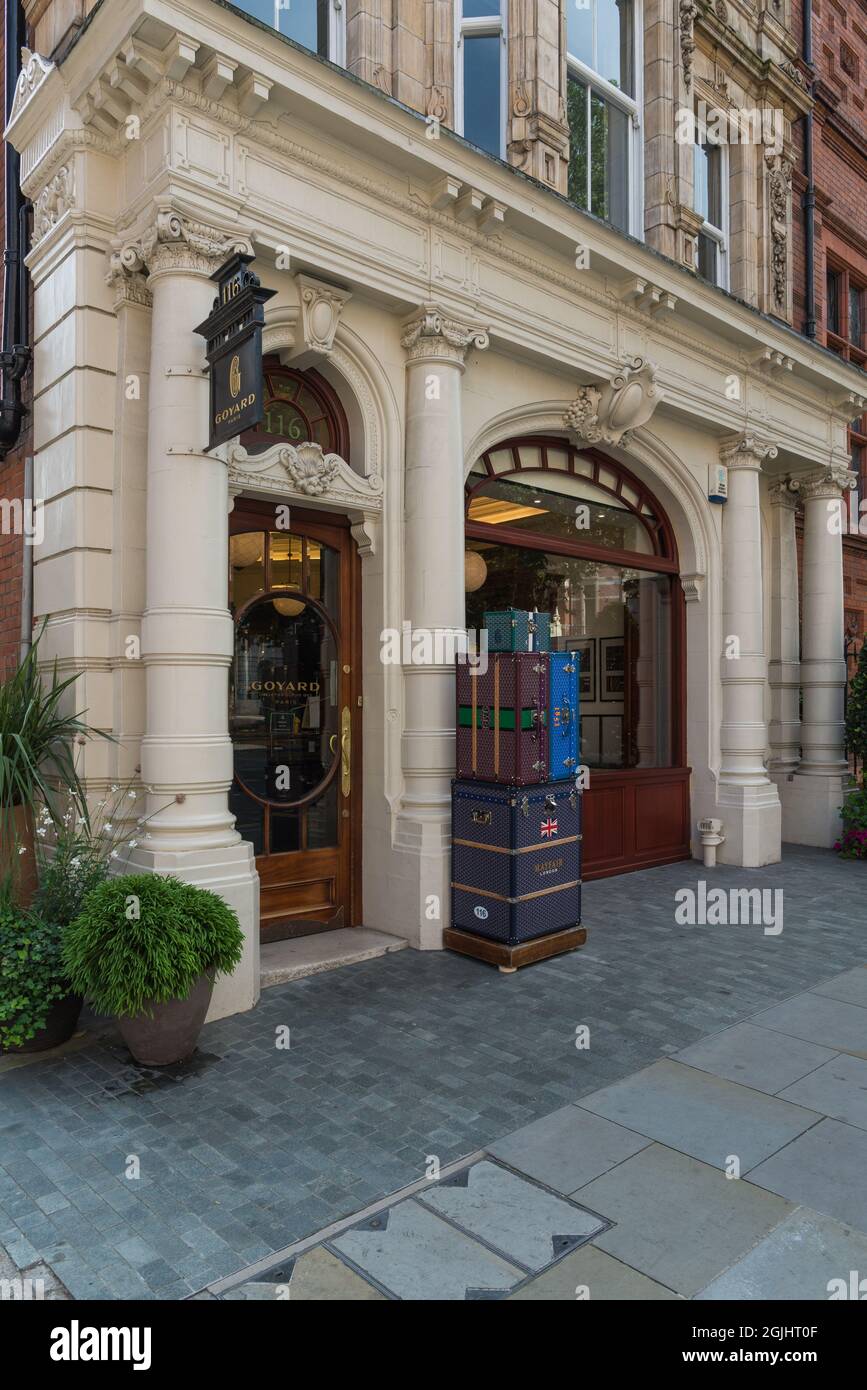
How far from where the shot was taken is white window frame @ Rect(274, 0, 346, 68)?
22.5ft

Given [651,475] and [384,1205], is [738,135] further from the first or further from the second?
[384,1205]

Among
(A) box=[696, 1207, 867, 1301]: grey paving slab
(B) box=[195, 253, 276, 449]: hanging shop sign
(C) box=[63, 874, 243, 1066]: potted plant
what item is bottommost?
(A) box=[696, 1207, 867, 1301]: grey paving slab

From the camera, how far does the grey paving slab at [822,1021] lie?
4969mm

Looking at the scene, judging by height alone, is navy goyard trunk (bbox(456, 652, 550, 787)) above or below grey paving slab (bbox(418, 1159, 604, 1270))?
above

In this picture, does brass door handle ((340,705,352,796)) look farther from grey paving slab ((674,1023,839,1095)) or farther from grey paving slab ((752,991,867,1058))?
grey paving slab ((752,991,867,1058))

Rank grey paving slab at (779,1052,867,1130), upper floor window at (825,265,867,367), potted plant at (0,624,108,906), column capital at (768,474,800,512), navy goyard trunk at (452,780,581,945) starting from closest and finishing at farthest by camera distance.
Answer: grey paving slab at (779,1052,867,1130) → potted plant at (0,624,108,906) → navy goyard trunk at (452,780,581,945) → column capital at (768,474,800,512) → upper floor window at (825,265,867,367)

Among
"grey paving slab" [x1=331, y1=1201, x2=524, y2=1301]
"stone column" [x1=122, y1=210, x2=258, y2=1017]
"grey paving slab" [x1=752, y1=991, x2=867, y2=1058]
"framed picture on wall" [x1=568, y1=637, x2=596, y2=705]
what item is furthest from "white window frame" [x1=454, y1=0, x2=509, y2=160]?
"grey paving slab" [x1=331, y1=1201, x2=524, y2=1301]

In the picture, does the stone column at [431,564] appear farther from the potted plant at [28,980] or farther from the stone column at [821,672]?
the stone column at [821,672]

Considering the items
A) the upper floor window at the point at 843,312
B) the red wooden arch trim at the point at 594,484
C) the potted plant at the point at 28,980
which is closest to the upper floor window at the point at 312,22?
the red wooden arch trim at the point at 594,484

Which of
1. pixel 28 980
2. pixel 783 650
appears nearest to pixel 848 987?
pixel 28 980

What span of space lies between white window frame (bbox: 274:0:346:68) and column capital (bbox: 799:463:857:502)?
25.5 ft

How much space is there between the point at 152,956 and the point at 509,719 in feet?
10.00

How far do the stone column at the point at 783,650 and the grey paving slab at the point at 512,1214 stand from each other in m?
9.65

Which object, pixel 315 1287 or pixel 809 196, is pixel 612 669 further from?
pixel 809 196
